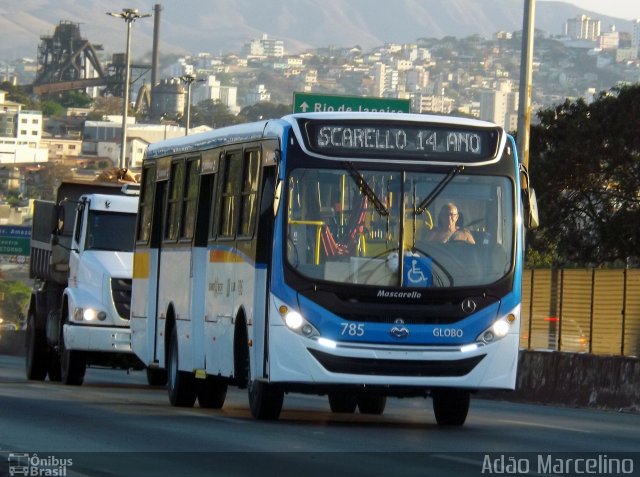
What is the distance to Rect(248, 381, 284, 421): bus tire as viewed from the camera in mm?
17375

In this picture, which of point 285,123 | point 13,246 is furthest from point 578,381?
point 13,246

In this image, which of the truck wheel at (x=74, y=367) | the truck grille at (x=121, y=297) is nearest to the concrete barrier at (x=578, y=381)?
the truck grille at (x=121, y=297)

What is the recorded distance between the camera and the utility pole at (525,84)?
92.7ft

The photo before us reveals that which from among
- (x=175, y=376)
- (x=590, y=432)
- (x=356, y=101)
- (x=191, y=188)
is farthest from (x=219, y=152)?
(x=356, y=101)

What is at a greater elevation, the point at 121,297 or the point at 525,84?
the point at 525,84

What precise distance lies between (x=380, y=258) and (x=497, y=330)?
4.06 ft

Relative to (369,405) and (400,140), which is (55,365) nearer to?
(369,405)

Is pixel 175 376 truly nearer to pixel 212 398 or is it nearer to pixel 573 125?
pixel 212 398

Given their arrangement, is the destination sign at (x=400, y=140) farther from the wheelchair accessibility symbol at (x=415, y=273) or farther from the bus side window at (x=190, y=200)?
the bus side window at (x=190, y=200)

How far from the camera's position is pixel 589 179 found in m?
60.5

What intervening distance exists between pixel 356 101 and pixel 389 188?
21169 mm

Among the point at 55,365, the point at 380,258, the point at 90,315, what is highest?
the point at 380,258

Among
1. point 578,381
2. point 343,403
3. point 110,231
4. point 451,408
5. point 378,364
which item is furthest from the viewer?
point 110,231

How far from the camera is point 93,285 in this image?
85.5ft
